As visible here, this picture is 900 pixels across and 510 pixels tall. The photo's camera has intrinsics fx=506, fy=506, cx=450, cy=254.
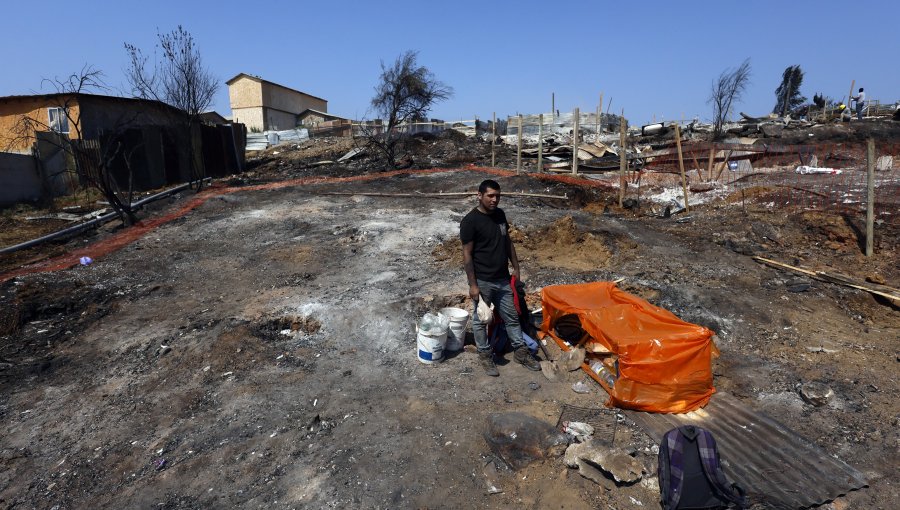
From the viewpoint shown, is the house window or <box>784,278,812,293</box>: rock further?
the house window

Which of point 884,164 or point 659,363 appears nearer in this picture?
point 659,363

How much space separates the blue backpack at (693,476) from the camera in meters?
Answer: 2.80

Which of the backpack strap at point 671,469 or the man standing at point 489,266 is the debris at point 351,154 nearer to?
the man standing at point 489,266

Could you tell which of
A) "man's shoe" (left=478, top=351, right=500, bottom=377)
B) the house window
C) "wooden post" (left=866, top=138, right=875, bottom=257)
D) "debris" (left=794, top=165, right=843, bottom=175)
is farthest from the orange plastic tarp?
the house window

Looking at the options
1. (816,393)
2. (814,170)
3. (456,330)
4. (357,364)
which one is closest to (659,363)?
(816,393)

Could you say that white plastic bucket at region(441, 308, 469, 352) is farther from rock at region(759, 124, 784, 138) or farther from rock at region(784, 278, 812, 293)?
rock at region(759, 124, 784, 138)

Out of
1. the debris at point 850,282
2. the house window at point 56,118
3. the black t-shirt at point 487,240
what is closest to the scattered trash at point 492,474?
the black t-shirt at point 487,240

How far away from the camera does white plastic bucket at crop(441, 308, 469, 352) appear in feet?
15.6

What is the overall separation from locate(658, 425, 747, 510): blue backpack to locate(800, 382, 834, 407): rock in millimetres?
1437

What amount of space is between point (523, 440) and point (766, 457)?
1609 millimetres

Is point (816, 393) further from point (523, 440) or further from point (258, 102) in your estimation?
point (258, 102)

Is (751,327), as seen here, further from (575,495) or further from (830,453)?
(575,495)

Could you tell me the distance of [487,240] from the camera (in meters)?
4.40

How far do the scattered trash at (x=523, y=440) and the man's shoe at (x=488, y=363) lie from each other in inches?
35.5
